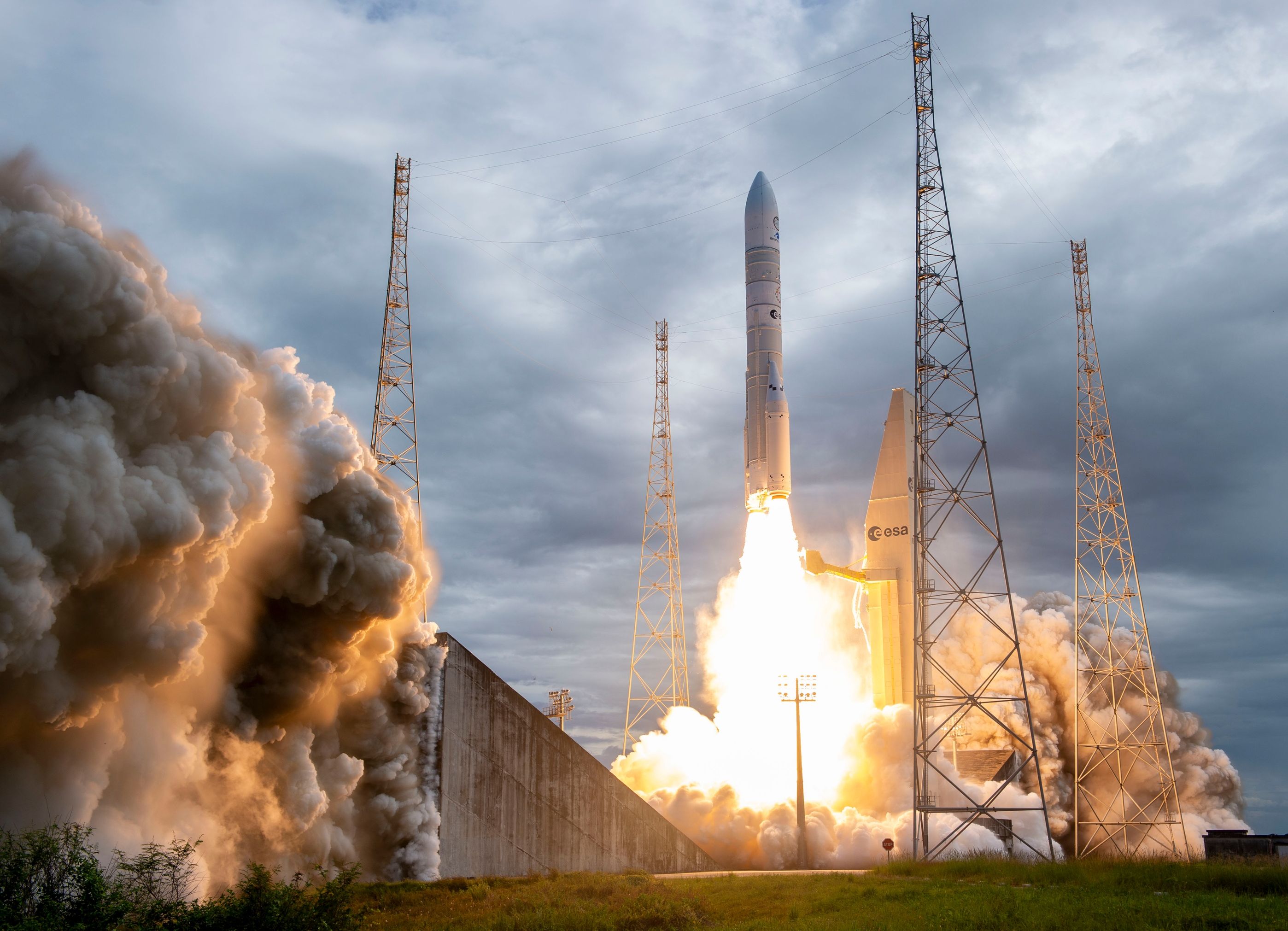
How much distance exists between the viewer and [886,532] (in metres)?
54.1

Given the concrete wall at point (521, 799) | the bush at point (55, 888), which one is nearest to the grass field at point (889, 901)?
the concrete wall at point (521, 799)

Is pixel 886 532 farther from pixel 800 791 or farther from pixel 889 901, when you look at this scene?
pixel 889 901

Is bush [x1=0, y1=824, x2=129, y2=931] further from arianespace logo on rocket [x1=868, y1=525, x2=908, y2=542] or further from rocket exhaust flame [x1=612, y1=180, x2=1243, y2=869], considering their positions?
arianespace logo on rocket [x1=868, y1=525, x2=908, y2=542]

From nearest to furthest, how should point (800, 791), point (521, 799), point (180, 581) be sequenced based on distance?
point (180, 581), point (521, 799), point (800, 791)

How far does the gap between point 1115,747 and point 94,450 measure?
133 ft

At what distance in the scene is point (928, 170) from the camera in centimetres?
3931

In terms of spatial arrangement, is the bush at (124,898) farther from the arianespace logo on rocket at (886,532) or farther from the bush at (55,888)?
the arianespace logo on rocket at (886,532)

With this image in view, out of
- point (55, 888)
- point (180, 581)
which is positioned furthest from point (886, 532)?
point (55, 888)

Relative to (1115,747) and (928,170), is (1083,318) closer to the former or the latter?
(928,170)

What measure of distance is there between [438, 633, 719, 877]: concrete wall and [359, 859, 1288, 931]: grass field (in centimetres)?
519

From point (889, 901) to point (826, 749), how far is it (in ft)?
81.8

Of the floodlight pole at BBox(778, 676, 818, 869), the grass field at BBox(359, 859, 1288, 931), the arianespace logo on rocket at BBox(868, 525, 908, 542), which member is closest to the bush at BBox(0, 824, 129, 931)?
the grass field at BBox(359, 859, 1288, 931)

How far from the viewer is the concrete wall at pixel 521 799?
3759 cm

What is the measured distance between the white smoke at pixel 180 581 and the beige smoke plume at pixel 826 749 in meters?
15.6
